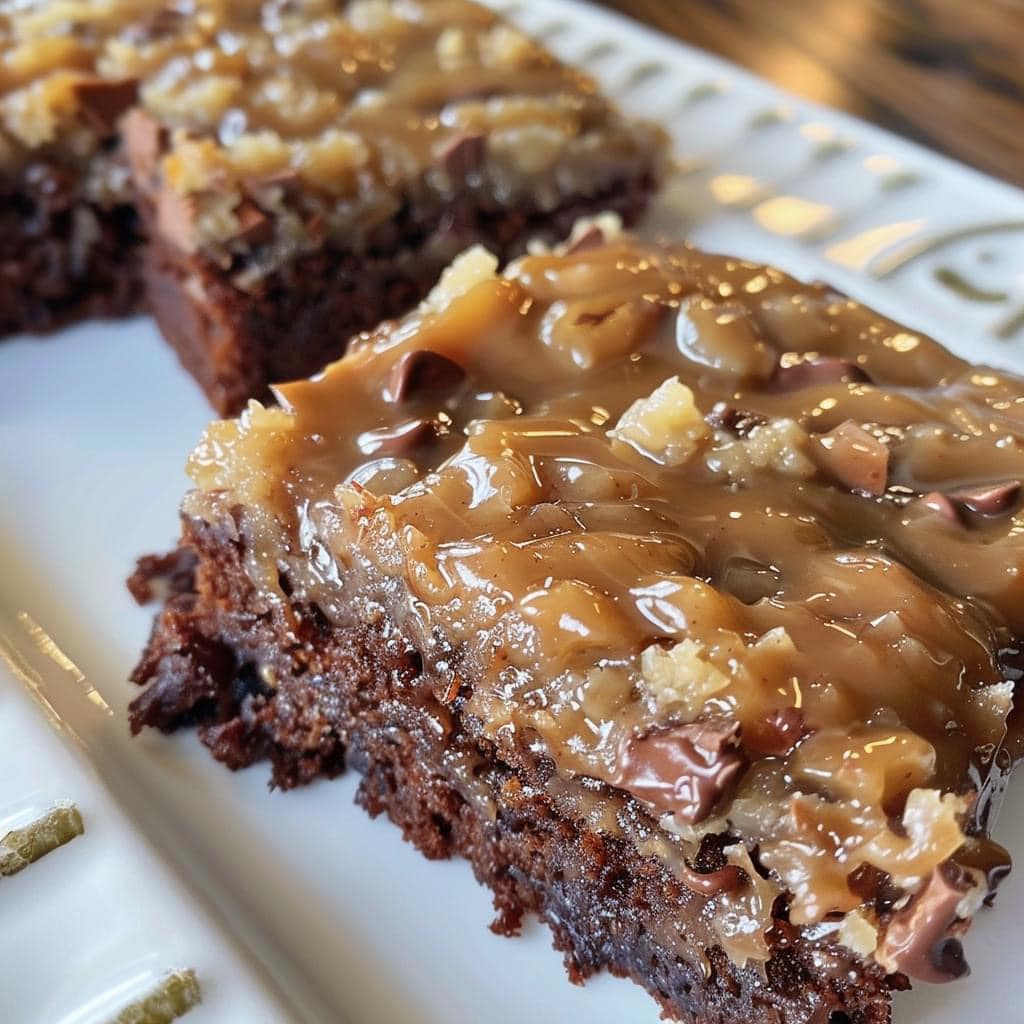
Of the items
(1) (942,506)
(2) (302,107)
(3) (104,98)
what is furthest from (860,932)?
(3) (104,98)

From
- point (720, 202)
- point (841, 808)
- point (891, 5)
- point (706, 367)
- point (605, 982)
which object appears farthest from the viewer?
point (891, 5)

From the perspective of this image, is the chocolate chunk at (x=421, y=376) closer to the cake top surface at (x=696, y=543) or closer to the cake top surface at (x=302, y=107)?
the cake top surface at (x=696, y=543)

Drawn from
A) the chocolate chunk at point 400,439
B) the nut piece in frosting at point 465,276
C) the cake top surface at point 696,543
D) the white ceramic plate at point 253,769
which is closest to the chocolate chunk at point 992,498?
the cake top surface at point 696,543

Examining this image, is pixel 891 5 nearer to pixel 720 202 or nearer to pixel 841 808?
pixel 720 202

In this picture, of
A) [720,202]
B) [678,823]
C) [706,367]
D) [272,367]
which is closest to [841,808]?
[678,823]

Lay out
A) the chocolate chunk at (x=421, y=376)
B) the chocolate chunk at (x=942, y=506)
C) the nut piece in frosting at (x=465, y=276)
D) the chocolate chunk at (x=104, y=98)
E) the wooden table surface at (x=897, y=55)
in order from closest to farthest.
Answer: the chocolate chunk at (x=942, y=506) < the chocolate chunk at (x=421, y=376) < the nut piece in frosting at (x=465, y=276) < the chocolate chunk at (x=104, y=98) < the wooden table surface at (x=897, y=55)

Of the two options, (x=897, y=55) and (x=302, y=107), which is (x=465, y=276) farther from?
(x=897, y=55)

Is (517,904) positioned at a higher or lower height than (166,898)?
lower
